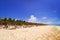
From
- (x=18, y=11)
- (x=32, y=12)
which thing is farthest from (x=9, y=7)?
(x=32, y=12)

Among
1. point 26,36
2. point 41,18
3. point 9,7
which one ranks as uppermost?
point 9,7

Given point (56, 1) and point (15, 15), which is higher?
point (56, 1)

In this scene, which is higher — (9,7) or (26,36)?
(9,7)

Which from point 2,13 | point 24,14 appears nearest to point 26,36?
point 24,14

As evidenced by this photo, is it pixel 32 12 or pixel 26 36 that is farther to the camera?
pixel 32 12

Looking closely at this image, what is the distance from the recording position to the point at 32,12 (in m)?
3.76

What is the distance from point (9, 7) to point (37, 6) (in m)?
0.71

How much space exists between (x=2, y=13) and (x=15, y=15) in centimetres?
34

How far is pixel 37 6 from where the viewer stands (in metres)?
3.68

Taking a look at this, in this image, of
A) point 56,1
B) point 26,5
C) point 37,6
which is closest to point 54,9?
point 56,1

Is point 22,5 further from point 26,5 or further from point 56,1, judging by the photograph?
point 56,1

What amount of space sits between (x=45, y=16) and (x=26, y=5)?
575 millimetres

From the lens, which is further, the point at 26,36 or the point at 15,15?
the point at 15,15

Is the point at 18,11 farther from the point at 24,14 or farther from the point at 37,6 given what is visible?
the point at 37,6
